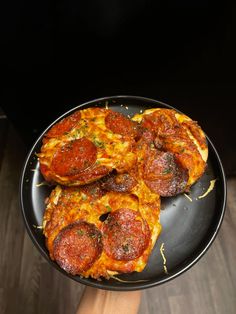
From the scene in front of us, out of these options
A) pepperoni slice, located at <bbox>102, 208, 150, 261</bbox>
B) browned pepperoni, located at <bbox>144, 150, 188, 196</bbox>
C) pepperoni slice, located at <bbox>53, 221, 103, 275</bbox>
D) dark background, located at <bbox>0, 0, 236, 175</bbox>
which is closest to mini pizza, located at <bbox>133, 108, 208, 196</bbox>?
browned pepperoni, located at <bbox>144, 150, 188, 196</bbox>

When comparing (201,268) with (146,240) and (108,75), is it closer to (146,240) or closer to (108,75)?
(146,240)

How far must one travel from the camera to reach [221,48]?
1246 millimetres

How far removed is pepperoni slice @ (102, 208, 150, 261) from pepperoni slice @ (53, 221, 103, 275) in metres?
0.03

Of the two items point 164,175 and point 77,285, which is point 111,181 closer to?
point 164,175

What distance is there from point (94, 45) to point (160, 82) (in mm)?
330

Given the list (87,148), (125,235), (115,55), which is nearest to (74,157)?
(87,148)

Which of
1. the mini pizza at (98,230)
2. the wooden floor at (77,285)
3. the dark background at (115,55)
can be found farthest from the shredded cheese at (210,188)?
the wooden floor at (77,285)

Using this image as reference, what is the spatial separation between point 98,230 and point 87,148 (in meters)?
0.23

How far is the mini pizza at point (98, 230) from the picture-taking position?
0.85 metres

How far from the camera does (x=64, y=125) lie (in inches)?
38.2

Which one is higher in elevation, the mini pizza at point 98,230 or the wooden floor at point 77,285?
the mini pizza at point 98,230

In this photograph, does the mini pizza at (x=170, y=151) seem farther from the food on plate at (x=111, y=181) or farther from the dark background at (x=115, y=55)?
→ the dark background at (x=115, y=55)

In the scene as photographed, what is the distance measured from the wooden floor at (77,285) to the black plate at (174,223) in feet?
2.39

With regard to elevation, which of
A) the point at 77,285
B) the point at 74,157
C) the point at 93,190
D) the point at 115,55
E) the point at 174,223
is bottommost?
the point at 77,285
